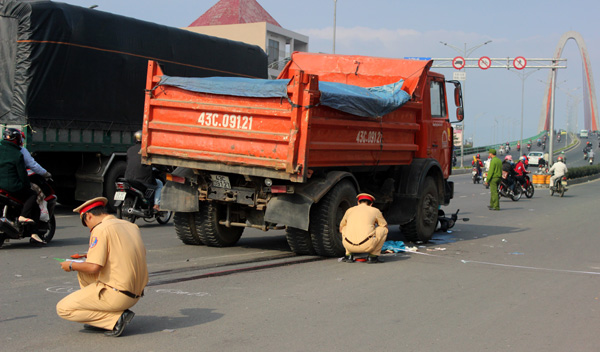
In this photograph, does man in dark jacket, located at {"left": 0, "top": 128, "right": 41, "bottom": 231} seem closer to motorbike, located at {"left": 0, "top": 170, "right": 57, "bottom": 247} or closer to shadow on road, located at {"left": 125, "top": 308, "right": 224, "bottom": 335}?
motorbike, located at {"left": 0, "top": 170, "right": 57, "bottom": 247}

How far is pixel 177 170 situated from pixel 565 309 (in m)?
A: 5.56

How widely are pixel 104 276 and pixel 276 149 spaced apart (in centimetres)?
396

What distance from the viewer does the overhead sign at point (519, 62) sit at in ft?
130

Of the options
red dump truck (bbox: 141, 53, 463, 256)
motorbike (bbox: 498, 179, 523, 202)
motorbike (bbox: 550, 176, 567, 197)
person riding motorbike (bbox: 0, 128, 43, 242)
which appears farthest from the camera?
motorbike (bbox: 550, 176, 567, 197)

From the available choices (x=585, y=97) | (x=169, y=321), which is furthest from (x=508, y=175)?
(x=585, y=97)

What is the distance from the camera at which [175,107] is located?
32.0ft

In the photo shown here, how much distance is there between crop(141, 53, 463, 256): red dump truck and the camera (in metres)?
8.94

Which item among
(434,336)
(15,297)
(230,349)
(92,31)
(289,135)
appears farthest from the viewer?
(92,31)

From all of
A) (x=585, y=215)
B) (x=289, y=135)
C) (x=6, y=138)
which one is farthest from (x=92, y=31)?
(x=585, y=215)

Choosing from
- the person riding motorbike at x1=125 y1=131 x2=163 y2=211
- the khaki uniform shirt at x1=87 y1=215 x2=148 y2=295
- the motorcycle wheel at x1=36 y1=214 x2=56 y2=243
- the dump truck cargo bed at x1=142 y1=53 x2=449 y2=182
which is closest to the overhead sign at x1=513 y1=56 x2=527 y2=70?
the dump truck cargo bed at x1=142 y1=53 x2=449 y2=182

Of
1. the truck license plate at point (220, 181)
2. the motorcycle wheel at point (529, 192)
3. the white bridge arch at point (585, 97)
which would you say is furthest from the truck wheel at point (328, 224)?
the white bridge arch at point (585, 97)

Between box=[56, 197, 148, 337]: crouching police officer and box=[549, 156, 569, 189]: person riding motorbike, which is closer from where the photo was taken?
box=[56, 197, 148, 337]: crouching police officer

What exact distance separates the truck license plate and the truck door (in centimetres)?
424

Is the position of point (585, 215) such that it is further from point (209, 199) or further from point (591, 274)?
point (209, 199)
